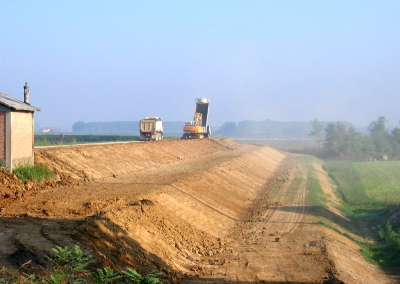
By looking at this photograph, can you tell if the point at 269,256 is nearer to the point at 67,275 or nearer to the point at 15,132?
the point at 67,275

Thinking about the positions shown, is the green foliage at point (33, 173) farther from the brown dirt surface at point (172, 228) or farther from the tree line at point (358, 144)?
the tree line at point (358, 144)

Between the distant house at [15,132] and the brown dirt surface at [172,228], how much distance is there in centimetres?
125

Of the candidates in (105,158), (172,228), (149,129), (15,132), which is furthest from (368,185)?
(15,132)

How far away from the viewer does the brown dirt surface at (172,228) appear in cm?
1077

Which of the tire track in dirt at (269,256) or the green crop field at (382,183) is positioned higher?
the tire track in dirt at (269,256)

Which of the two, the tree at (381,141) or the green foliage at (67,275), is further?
the tree at (381,141)

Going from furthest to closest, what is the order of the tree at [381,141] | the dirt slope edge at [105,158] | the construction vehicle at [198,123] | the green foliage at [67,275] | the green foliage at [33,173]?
the tree at [381,141], the construction vehicle at [198,123], the dirt slope edge at [105,158], the green foliage at [33,173], the green foliage at [67,275]

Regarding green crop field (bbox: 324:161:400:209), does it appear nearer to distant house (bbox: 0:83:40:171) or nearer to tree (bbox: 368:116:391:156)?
distant house (bbox: 0:83:40:171)

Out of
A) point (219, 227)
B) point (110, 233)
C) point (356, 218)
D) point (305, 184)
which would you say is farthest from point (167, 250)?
point (305, 184)

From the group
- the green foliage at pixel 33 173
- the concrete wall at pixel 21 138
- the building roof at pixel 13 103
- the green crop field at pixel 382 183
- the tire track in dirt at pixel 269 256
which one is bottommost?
the green crop field at pixel 382 183

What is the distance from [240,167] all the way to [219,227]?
20171 mm

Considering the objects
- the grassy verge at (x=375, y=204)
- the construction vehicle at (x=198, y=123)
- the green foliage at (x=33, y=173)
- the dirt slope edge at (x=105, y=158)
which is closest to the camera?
the grassy verge at (x=375, y=204)

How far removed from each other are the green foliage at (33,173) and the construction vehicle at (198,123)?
4552 cm

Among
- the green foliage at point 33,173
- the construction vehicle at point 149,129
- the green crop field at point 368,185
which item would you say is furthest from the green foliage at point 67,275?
the construction vehicle at point 149,129
